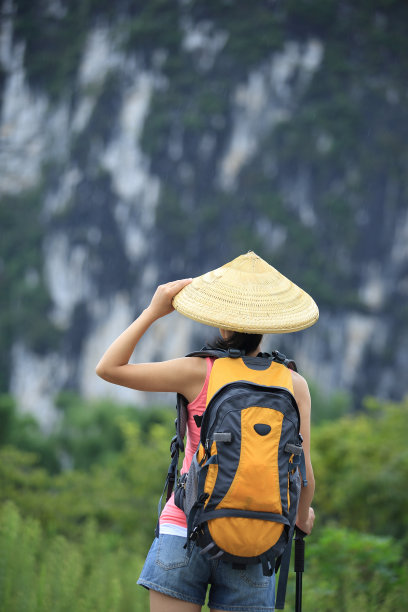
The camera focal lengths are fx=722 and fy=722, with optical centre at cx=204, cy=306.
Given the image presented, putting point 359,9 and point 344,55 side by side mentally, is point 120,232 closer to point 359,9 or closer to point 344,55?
point 344,55

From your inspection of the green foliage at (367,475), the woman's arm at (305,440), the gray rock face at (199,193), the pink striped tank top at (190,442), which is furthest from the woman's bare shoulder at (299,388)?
the gray rock face at (199,193)

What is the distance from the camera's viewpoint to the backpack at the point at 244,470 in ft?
4.29

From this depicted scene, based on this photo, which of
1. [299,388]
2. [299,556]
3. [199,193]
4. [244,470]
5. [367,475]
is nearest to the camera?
[244,470]

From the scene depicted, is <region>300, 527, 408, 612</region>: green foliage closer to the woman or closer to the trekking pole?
the trekking pole

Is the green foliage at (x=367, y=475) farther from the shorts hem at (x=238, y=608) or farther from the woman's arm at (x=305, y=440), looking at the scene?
the shorts hem at (x=238, y=608)

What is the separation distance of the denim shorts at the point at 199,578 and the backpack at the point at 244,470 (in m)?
0.05

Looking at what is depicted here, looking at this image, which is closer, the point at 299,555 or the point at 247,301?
the point at 247,301

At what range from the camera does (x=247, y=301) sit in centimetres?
146

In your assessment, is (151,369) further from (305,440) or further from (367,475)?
(367,475)

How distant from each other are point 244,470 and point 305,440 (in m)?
0.21

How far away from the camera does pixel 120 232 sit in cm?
5281

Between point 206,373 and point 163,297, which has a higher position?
point 163,297

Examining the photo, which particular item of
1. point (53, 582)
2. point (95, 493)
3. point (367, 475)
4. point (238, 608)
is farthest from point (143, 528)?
point (238, 608)

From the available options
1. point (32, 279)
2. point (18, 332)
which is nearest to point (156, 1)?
point (32, 279)
